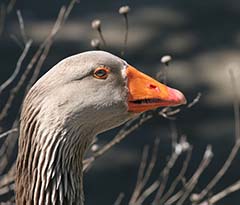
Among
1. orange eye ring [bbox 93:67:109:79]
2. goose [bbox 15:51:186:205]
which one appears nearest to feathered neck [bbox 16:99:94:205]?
goose [bbox 15:51:186:205]

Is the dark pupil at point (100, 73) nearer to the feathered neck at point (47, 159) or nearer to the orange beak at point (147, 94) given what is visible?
the orange beak at point (147, 94)

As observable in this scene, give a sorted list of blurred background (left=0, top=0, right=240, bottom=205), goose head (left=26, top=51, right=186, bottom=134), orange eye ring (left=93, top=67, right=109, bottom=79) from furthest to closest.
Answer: blurred background (left=0, top=0, right=240, bottom=205)
orange eye ring (left=93, top=67, right=109, bottom=79)
goose head (left=26, top=51, right=186, bottom=134)

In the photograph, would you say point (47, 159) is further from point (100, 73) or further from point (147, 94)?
point (147, 94)

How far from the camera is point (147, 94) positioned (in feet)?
14.8

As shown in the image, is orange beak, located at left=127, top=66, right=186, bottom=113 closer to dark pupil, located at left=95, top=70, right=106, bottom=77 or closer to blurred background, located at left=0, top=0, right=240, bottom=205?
dark pupil, located at left=95, top=70, right=106, bottom=77

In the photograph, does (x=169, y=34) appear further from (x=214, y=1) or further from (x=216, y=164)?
(x=216, y=164)

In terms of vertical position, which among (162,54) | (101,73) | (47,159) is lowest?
(162,54)

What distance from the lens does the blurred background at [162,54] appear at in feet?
26.7

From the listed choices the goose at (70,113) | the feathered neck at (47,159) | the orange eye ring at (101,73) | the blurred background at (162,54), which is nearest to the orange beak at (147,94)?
the goose at (70,113)

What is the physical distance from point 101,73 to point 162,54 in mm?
5108

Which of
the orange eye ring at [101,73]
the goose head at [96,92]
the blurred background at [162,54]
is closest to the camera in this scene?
the goose head at [96,92]

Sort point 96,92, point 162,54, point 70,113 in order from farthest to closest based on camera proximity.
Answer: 1. point 162,54
2. point 96,92
3. point 70,113

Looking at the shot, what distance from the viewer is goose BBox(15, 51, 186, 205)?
14.1 feet

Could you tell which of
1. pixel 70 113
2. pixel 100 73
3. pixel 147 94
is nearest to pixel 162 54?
pixel 147 94
